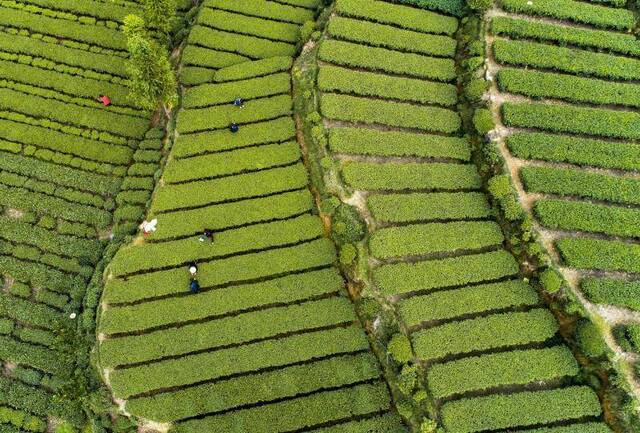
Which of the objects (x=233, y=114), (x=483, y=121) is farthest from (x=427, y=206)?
(x=233, y=114)

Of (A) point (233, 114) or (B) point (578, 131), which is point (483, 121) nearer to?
(B) point (578, 131)

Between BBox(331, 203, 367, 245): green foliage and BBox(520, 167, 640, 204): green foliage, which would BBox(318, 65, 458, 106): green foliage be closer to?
BBox(520, 167, 640, 204): green foliage

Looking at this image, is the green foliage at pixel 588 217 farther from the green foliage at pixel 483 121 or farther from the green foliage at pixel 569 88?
the green foliage at pixel 569 88

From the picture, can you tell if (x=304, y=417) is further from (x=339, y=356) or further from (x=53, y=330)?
(x=53, y=330)

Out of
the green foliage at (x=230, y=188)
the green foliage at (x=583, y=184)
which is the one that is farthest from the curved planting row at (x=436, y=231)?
the green foliage at (x=230, y=188)

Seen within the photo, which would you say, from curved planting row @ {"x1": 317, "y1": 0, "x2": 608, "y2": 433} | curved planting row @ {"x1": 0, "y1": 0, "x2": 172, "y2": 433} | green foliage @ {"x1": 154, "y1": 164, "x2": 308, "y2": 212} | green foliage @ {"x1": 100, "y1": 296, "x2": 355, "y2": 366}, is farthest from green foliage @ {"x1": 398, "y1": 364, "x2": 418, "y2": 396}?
curved planting row @ {"x1": 0, "y1": 0, "x2": 172, "y2": 433}

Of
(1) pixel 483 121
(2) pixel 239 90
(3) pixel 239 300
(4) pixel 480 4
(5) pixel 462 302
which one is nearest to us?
(5) pixel 462 302

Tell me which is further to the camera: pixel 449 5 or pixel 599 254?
pixel 449 5
